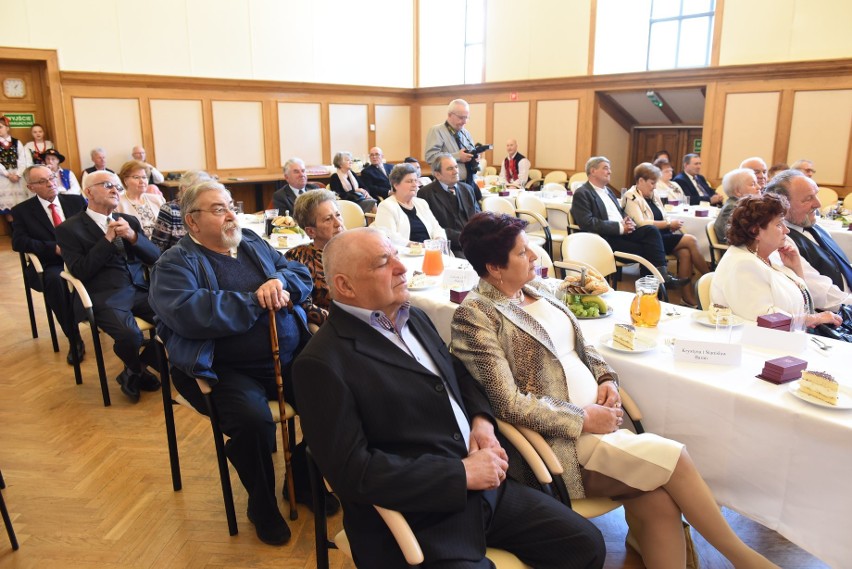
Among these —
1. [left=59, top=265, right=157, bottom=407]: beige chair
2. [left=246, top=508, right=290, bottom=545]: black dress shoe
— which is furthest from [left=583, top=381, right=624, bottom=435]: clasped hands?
[left=59, top=265, right=157, bottom=407]: beige chair

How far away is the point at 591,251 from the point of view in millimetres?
Result: 4152

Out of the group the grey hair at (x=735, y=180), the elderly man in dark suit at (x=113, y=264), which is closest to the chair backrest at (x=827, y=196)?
the grey hair at (x=735, y=180)

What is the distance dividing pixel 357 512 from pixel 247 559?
3.29 ft

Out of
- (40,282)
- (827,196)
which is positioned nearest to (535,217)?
(827,196)

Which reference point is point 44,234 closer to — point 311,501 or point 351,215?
point 351,215

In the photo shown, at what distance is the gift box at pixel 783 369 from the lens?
1.96 meters

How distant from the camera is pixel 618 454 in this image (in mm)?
1929

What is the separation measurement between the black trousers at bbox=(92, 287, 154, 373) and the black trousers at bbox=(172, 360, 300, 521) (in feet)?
4.34

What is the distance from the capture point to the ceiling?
9.97 m

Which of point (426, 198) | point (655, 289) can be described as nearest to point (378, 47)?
point (426, 198)

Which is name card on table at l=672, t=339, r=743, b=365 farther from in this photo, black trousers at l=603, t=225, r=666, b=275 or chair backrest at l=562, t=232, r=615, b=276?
black trousers at l=603, t=225, r=666, b=275

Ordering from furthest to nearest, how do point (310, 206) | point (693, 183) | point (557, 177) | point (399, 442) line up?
point (557, 177) → point (693, 183) → point (310, 206) → point (399, 442)

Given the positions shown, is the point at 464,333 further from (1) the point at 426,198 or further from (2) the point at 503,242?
(1) the point at 426,198

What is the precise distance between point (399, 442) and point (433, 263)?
72.9 inches
